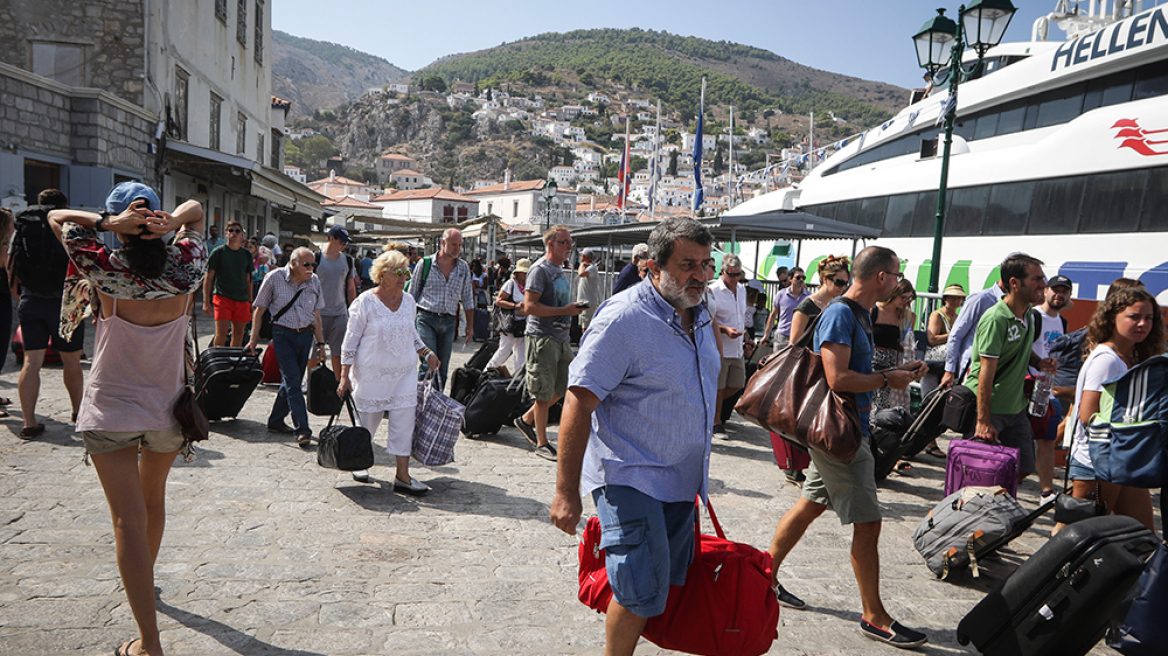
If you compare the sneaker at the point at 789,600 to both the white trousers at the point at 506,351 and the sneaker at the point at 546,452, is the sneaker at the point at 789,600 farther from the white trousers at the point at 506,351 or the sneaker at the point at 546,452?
the white trousers at the point at 506,351

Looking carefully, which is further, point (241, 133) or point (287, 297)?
point (241, 133)

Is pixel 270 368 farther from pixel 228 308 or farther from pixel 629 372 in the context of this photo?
pixel 629 372

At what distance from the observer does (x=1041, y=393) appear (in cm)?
573

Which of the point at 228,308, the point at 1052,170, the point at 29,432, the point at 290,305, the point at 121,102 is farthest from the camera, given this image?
the point at 121,102

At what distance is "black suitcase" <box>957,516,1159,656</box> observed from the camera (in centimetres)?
309

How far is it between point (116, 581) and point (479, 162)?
7202 inches

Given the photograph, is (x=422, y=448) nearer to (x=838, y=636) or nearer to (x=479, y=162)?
(x=838, y=636)

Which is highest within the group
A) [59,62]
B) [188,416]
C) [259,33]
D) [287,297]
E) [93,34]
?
[259,33]

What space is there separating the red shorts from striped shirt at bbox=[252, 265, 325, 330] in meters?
2.49

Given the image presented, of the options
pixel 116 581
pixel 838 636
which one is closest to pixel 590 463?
pixel 838 636

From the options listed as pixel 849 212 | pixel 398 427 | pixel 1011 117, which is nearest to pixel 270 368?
pixel 398 427

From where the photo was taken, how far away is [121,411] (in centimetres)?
298

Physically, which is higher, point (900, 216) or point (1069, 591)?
point (900, 216)

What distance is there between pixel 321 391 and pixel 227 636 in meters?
3.44
